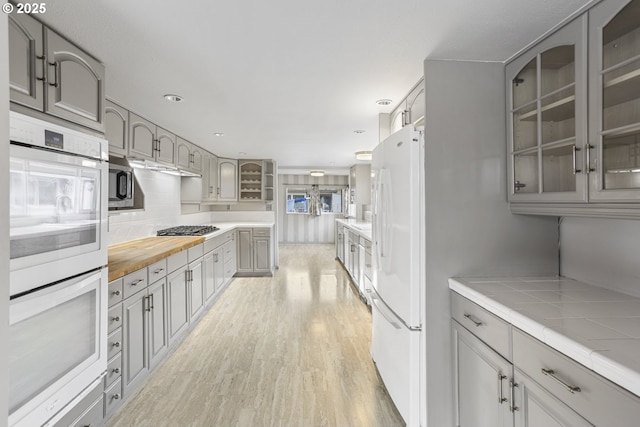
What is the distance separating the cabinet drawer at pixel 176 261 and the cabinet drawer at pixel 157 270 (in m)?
0.09

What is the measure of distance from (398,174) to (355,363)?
5.35ft

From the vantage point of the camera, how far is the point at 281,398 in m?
2.16

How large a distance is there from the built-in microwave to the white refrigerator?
189 centimetres

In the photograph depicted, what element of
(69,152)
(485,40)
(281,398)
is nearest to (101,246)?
(69,152)

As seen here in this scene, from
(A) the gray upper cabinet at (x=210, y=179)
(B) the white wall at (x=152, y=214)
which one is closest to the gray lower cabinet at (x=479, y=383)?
(B) the white wall at (x=152, y=214)

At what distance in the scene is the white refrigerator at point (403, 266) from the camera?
1.78 metres

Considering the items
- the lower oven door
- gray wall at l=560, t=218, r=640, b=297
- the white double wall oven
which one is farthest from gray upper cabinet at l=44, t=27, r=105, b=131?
gray wall at l=560, t=218, r=640, b=297

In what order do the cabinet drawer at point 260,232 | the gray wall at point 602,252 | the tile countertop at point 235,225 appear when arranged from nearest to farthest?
the gray wall at point 602,252
the tile countertop at point 235,225
the cabinet drawer at point 260,232

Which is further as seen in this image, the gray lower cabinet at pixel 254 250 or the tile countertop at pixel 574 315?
the gray lower cabinet at pixel 254 250

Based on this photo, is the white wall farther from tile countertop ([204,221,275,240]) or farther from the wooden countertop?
tile countertop ([204,221,275,240])

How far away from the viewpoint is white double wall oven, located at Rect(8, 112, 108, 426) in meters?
1.18

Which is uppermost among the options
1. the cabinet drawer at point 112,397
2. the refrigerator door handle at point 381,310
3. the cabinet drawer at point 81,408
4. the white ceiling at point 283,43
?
the white ceiling at point 283,43

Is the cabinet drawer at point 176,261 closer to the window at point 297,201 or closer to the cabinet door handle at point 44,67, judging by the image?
the cabinet door handle at point 44,67

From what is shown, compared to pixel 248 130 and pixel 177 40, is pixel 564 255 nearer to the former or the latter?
pixel 177 40
